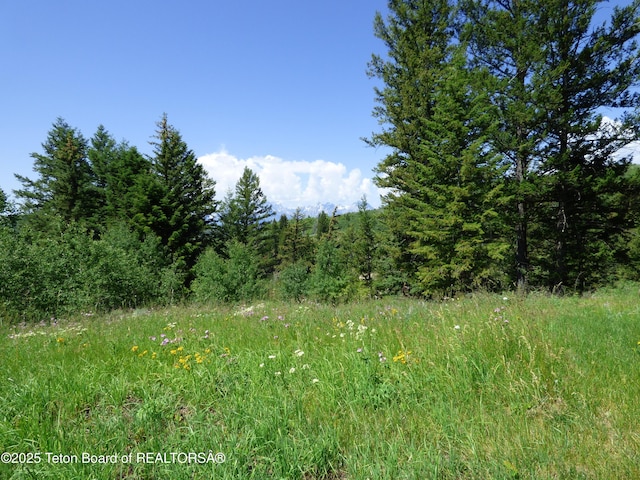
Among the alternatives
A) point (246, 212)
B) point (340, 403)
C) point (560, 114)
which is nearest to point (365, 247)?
point (246, 212)

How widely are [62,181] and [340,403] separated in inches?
1479

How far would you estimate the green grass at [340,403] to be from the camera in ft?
6.48

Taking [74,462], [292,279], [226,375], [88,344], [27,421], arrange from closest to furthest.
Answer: [74,462]
[27,421]
[226,375]
[88,344]
[292,279]

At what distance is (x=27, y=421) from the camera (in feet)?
7.86

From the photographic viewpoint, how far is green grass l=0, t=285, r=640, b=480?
1975 millimetres

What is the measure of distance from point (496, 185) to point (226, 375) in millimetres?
13971

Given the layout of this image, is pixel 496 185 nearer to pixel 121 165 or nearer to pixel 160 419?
pixel 160 419

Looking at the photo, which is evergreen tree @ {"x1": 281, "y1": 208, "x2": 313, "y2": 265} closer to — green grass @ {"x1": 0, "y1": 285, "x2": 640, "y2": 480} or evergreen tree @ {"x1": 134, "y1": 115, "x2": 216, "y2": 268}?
evergreen tree @ {"x1": 134, "y1": 115, "x2": 216, "y2": 268}

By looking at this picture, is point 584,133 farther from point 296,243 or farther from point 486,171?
→ point 296,243

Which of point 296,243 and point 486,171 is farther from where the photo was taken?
point 296,243

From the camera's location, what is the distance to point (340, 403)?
2.63 metres

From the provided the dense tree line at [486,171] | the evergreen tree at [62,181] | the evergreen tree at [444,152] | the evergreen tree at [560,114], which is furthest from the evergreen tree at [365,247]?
the evergreen tree at [62,181]

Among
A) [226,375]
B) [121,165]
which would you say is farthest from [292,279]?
[226,375]

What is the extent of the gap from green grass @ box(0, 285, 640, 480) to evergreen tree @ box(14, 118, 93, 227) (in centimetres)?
3327
